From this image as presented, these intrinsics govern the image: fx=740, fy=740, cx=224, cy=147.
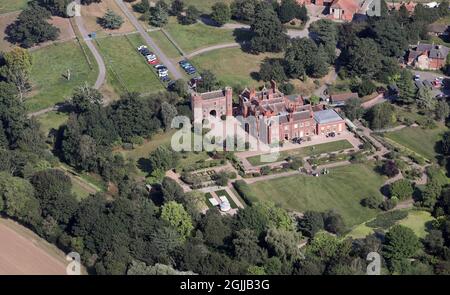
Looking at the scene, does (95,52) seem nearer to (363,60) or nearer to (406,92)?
(363,60)

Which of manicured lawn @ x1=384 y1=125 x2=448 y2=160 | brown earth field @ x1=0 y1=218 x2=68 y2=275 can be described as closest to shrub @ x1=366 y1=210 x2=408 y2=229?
manicured lawn @ x1=384 y1=125 x2=448 y2=160

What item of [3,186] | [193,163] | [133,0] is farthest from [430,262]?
[133,0]

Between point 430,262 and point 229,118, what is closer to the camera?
point 430,262

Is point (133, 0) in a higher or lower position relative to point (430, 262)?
higher

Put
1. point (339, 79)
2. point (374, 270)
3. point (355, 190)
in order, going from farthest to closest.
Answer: point (339, 79) → point (355, 190) → point (374, 270)
